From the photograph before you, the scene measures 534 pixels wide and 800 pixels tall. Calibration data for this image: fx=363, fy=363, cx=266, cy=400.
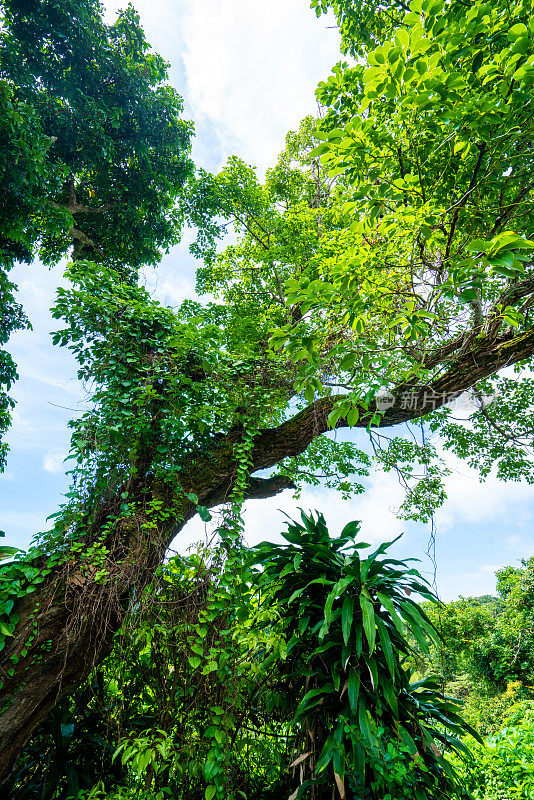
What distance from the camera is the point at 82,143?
6.93m

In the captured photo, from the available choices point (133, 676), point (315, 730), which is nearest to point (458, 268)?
point (315, 730)

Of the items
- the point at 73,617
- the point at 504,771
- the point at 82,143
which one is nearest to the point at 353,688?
the point at 504,771

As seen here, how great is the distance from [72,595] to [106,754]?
1.36 meters

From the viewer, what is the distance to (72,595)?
115 inches

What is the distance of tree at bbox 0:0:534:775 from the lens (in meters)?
2.02

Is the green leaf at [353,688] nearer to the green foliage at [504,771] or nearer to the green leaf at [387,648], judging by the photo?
the green leaf at [387,648]

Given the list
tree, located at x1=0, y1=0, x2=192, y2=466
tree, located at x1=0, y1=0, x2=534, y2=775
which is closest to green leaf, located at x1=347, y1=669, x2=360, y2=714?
tree, located at x1=0, y1=0, x2=534, y2=775

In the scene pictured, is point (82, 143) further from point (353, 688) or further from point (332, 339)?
point (353, 688)

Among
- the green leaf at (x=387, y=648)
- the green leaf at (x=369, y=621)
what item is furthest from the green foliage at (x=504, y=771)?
the green leaf at (x=369, y=621)

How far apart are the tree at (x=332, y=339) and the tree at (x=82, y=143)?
2735 mm

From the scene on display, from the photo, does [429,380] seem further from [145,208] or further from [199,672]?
[145,208]

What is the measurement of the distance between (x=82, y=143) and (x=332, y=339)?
249 inches

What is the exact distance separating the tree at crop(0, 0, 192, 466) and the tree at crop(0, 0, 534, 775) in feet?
8.97

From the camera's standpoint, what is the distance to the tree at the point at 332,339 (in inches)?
79.5
